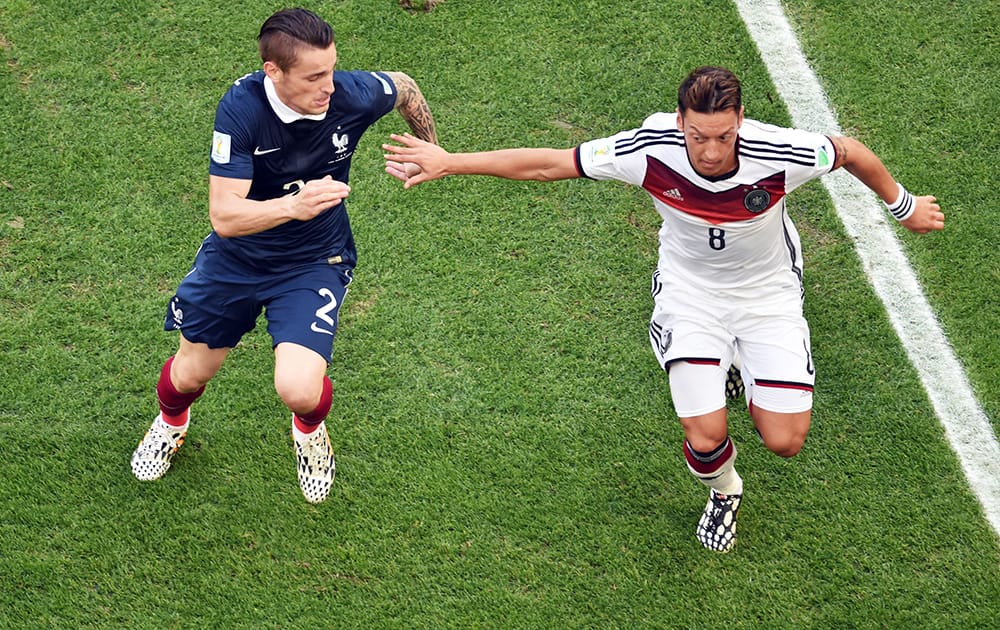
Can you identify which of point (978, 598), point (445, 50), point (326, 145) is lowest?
point (978, 598)

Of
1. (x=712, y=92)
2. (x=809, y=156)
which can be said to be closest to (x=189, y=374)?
(x=712, y=92)

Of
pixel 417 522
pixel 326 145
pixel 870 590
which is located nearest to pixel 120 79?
pixel 326 145

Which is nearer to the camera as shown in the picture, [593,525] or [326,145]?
[326,145]

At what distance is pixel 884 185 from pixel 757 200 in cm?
61

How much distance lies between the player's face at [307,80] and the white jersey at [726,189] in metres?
1.18

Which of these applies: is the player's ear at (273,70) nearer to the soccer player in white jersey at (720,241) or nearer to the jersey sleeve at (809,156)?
the soccer player in white jersey at (720,241)

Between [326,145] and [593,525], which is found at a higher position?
[326,145]

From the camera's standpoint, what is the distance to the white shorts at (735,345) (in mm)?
5141

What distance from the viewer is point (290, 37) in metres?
4.54

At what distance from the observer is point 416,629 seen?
16.9 ft

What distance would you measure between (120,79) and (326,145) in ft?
10.4

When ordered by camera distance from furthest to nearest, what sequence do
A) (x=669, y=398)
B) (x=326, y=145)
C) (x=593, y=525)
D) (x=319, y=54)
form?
(x=669, y=398), (x=593, y=525), (x=326, y=145), (x=319, y=54)

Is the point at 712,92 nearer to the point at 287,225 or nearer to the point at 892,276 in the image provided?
the point at 287,225

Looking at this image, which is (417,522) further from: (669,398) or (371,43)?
(371,43)
